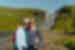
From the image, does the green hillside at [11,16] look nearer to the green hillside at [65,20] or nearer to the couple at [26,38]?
the couple at [26,38]

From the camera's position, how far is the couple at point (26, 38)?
42.8 inches

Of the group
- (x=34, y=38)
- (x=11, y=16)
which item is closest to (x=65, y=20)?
(x=34, y=38)

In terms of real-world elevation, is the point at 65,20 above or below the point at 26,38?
above

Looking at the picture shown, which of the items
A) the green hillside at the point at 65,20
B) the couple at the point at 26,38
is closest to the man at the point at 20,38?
the couple at the point at 26,38

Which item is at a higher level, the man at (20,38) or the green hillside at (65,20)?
the green hillside at (65,20)

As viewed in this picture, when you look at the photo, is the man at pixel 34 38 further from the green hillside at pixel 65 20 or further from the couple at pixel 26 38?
the green hillside at pixel 65 20

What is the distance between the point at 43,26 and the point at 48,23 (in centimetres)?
4

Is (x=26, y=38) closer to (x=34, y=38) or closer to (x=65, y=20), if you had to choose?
(x=34, y=38)

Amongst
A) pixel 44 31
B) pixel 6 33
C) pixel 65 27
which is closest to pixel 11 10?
pixel 6 33

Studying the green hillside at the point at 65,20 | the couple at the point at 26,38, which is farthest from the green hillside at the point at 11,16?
the green hillside at the point at 65,20

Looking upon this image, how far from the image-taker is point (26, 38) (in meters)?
1.09

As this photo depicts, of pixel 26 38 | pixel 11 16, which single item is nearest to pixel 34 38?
pixel 26 38

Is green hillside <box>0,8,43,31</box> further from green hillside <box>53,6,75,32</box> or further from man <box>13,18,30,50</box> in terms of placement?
green hillside <box>53,6,75,32</box>

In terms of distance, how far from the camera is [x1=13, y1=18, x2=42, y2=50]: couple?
1088 mm
